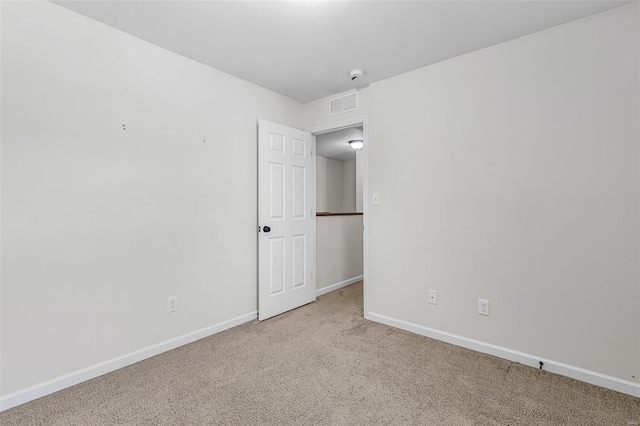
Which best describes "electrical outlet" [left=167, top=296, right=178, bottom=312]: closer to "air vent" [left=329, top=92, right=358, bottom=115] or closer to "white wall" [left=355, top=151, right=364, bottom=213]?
"air vent" [left=329, top=92, right=358, bottom=115]

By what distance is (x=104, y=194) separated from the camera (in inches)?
80.2

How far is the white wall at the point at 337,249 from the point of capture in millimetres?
3928

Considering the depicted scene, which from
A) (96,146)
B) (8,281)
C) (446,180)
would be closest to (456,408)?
(446,180)

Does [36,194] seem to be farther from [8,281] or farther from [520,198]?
[520,198]

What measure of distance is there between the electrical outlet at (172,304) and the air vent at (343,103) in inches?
95.5

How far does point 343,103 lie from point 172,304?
2546 mm

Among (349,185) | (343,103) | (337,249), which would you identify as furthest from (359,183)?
(343,103)

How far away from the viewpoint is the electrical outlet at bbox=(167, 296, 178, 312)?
94.0 inches

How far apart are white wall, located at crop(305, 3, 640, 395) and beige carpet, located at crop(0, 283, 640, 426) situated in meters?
0.35

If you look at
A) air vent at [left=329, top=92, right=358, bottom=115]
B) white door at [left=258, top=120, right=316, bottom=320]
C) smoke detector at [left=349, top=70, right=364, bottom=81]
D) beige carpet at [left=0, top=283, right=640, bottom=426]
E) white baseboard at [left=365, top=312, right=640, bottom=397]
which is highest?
smoke detector at [left=349, top=70, right=364, bottom=81]

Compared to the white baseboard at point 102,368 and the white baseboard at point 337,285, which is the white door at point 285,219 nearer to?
the white baseboard at point 337,285

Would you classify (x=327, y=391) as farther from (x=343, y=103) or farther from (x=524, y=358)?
(x=343, y=103)

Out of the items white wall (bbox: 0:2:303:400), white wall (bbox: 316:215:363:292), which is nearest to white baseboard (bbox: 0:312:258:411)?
white wall (bbox: 0:2:303:400)

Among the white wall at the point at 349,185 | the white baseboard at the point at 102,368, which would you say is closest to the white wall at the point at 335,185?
the white wall at the point at 349,185
